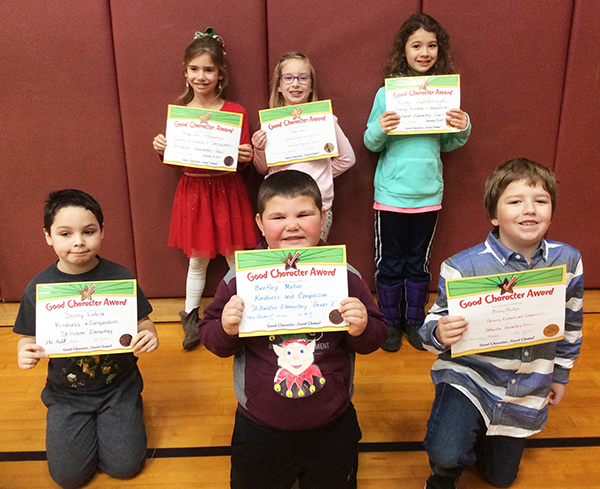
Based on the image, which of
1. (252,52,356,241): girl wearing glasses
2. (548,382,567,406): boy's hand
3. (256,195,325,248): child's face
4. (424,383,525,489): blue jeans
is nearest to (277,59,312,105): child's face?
(252,52,356,241): girl wearing glasses

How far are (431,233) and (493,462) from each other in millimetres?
1068

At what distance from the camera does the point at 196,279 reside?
7.21 feet

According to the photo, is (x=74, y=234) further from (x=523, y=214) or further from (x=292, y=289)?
(x=523, y=214)

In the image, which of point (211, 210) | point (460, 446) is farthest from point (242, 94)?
point (460, 446)

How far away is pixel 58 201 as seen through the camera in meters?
1.35

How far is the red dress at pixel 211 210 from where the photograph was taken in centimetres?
202

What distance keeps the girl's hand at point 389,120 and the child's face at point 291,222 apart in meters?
0.88

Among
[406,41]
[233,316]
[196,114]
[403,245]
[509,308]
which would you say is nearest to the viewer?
[233,316]

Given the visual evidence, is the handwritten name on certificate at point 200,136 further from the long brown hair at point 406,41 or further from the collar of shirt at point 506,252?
the collar of shirt at point 506,252

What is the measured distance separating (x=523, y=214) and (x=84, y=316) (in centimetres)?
134

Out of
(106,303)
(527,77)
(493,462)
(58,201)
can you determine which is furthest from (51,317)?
(527,77)

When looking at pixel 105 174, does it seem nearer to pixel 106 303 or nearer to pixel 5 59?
pixel 5 59

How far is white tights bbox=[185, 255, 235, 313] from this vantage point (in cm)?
217

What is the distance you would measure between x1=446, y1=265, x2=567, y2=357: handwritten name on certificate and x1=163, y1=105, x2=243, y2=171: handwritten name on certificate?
46.5 inches
